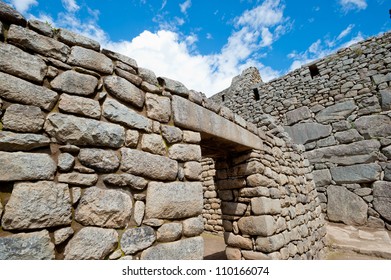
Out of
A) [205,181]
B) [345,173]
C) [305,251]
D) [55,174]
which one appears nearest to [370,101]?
[345,173]

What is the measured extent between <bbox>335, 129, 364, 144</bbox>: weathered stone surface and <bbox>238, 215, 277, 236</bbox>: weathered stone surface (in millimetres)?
3769

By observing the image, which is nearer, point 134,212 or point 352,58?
point 134,212

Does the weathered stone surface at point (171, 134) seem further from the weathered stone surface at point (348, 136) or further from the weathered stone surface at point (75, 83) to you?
the weathered stone surface at point (348, 136)

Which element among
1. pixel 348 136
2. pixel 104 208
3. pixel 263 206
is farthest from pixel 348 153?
pixel 104 208

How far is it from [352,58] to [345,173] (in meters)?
3.12

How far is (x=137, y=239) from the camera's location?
4.59 feet

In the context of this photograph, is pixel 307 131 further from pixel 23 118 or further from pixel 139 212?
pixel 23 118

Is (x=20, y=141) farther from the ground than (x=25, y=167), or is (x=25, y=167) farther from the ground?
(x=20, y=141)

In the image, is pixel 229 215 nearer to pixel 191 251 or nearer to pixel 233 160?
pixel 233 160

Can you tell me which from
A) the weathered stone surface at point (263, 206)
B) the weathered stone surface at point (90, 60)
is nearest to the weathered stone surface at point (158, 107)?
the weathered stone surface at point (90, 60)

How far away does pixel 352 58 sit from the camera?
19.0ft

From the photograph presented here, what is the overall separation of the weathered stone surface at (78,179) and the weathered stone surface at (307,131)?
19.8 feet

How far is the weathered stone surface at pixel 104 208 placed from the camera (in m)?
1.24

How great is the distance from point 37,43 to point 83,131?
1.98 ft
